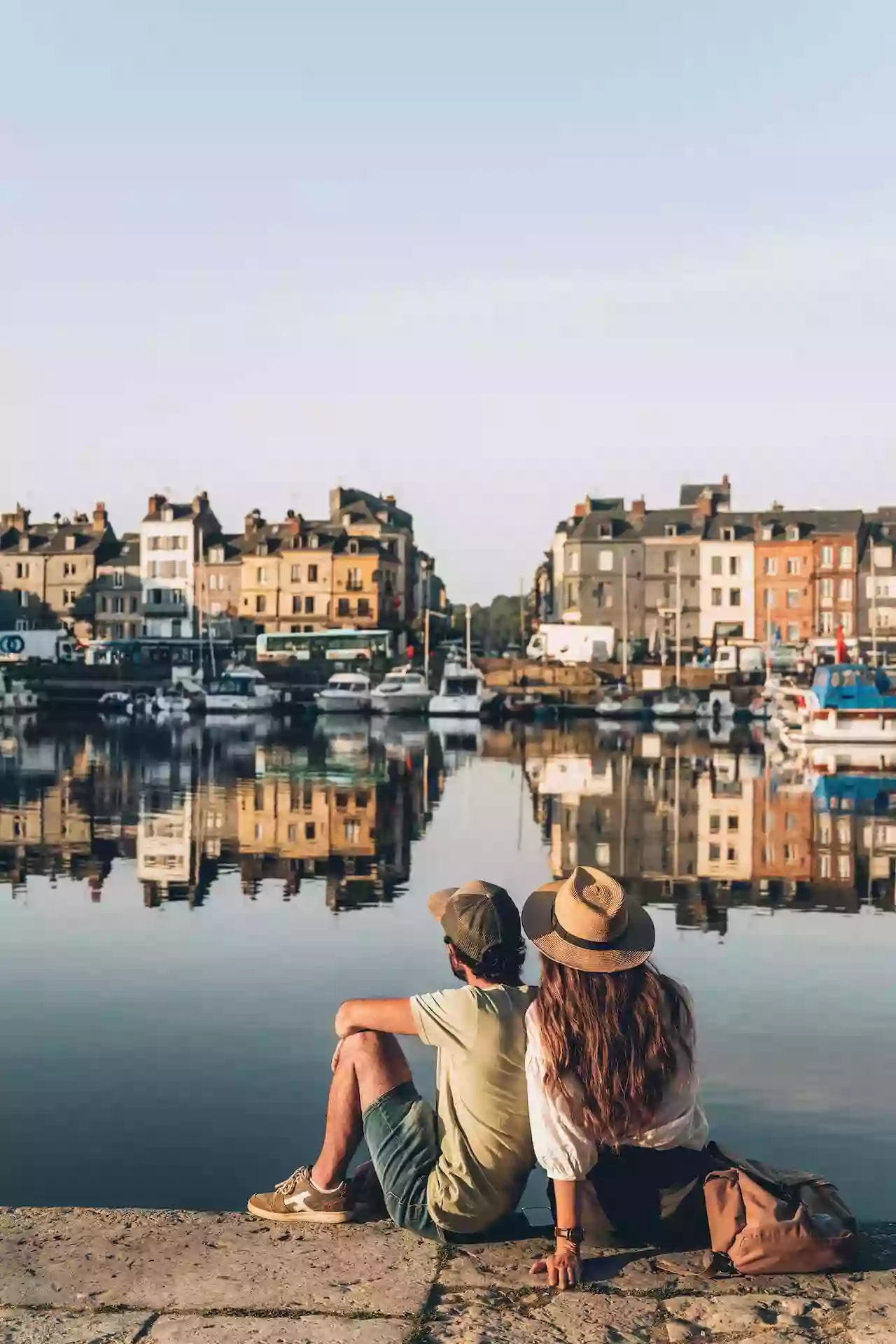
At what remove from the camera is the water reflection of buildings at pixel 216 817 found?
20.7 m

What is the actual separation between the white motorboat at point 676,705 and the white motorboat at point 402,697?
12498mm

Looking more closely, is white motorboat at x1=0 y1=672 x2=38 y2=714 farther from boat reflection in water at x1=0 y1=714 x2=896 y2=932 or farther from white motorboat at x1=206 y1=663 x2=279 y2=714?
boat reflection in water at x1=0 y1=714 x2=896 y2=932

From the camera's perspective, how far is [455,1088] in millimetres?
5457

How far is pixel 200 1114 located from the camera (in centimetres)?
912

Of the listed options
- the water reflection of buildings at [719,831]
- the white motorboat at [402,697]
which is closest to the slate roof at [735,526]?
the white motorboat at [402,697]

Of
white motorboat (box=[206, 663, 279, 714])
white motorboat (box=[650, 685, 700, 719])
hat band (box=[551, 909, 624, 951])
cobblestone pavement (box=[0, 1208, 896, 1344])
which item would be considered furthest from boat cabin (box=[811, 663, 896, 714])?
hat band (box=[551, 909, 624, 951])

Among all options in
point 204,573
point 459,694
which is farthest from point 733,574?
point 204,573

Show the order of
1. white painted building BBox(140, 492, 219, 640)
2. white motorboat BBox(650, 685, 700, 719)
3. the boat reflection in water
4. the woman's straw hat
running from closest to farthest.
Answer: the woman's straw hat, the boat reflection in water, white motorboat BBox(650, 685, 700, 719), white painted building BBox(140, 492, 219, 640)

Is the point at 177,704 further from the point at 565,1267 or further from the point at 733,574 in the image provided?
A: the point at 565,1267

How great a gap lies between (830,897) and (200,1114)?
11880mm

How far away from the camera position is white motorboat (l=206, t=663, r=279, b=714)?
8062 centimetres

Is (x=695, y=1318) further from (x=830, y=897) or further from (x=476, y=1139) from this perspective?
(x=830, y=897)

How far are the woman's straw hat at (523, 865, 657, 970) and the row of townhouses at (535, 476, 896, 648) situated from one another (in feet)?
315

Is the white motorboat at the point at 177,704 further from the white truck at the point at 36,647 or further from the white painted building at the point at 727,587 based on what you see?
the white painted building at the point at 727,587
